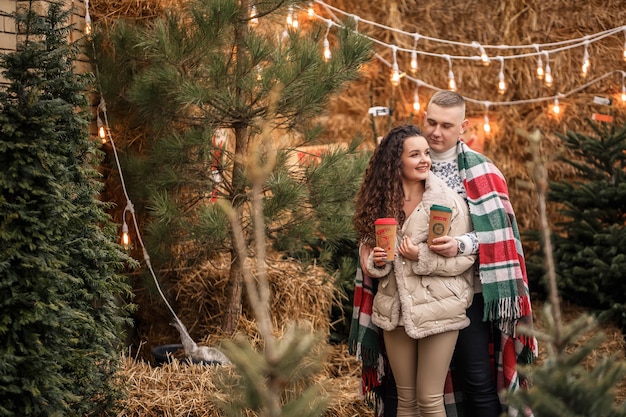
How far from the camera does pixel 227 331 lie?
4.75m

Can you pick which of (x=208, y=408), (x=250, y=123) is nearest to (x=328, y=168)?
(x=250, y=123)

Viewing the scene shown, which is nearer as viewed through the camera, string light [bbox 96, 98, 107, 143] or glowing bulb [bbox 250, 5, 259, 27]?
glowing bulb [bbox 250, 5, 259, 27]

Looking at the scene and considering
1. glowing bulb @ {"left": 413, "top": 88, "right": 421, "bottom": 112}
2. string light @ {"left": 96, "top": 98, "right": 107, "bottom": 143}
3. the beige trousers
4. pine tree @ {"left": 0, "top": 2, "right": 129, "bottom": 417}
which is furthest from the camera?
glowing bulb @ {"left": 413, "top": 88, "right": 421, "bottom": 112}

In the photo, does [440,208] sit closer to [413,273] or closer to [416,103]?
[413,273]

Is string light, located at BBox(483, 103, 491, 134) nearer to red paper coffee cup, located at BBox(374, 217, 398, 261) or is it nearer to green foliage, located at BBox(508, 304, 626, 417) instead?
red paper coffee cup, located at BBox(374, 217, 398, 261)

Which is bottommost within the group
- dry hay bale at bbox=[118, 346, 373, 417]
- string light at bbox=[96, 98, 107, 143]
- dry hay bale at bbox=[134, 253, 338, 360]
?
dry hay bale at bbox=[118, 346, 373, 417]

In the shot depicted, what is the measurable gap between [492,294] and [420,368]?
0.42 metres

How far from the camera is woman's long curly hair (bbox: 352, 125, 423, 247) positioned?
331 centimetres

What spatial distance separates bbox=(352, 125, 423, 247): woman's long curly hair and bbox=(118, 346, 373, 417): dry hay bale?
2.70 ft

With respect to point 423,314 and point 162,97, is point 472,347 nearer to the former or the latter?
point 423,314

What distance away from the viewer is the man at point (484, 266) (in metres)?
3.33

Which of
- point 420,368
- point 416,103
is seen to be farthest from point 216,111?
point 416,103

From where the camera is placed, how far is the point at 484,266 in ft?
Result: 11.0

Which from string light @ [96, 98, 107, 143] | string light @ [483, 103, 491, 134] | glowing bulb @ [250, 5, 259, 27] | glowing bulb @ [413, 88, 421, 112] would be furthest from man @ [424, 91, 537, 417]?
string light @ [483, 103, 491, 134]
